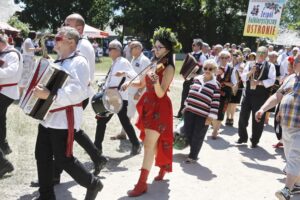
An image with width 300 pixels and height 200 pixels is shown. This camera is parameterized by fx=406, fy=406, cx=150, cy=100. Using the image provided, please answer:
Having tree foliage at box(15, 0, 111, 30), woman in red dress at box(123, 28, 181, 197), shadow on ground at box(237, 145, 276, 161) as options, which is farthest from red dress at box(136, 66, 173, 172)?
tree foliage at box(15, 0, 111, 30)

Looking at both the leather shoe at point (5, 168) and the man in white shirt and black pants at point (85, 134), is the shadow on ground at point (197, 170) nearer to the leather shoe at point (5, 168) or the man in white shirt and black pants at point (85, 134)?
the man in white shirt and black pants at point (85, 134)

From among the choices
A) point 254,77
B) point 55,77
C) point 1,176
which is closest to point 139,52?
point 254,77

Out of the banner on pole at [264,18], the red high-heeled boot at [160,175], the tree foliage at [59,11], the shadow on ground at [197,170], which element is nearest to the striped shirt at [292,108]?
the shadow on ground at [197,170]

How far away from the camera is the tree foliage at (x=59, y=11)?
48.5 meters

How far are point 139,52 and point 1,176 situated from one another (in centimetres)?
364

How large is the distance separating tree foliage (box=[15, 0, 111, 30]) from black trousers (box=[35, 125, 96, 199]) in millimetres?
45816

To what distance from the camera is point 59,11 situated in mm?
48875

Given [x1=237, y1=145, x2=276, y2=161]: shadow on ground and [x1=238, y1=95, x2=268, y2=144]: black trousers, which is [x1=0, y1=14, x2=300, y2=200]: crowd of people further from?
[x1=237, y1=145, x2=276, y2=161]: shadow on ground

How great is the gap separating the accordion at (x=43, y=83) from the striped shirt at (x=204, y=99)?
3219 mm

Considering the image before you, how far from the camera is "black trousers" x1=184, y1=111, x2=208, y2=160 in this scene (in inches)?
259

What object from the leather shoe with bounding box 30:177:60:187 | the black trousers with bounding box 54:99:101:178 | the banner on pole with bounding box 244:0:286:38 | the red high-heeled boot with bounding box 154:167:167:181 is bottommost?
the leather shoe with bounding box 30:177:60:187

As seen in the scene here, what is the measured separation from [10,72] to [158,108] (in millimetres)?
2081

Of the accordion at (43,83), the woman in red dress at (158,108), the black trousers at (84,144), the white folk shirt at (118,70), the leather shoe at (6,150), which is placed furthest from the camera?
the white folk shirt at (118,70)

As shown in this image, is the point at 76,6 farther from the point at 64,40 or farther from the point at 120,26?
the point at 64,40
